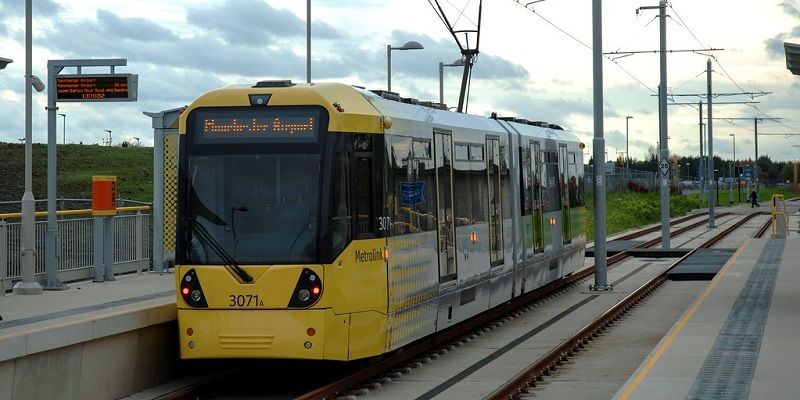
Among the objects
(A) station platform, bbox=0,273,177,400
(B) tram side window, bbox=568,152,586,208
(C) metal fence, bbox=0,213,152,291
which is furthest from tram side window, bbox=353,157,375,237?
(B) tram side window, bbox=568,152,586,208

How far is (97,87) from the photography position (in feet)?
72.0

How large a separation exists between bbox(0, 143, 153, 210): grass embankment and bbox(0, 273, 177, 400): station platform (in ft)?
118

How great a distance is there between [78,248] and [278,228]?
954 centimetres

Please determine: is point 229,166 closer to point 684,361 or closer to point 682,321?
point 684,361

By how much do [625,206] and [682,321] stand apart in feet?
197

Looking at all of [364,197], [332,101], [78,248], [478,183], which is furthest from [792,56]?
[78,248]

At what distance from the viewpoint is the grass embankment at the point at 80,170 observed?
57938mm

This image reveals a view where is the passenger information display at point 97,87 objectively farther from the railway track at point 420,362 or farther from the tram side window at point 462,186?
the railway track at point 420,362

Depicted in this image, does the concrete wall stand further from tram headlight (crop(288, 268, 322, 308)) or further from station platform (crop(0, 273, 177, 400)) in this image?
tram headlight (crop(288, 268, 322, 308))

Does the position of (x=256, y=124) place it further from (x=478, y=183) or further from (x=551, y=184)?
(x=551, y=184)

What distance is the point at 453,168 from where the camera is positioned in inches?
699

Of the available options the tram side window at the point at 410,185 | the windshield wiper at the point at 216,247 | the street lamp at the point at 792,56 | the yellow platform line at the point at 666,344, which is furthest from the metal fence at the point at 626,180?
the windshield wiper at the point at 216,247

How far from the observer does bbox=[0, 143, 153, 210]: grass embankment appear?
57.9 metres

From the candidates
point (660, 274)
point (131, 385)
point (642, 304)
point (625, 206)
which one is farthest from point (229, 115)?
point (625, 206)
